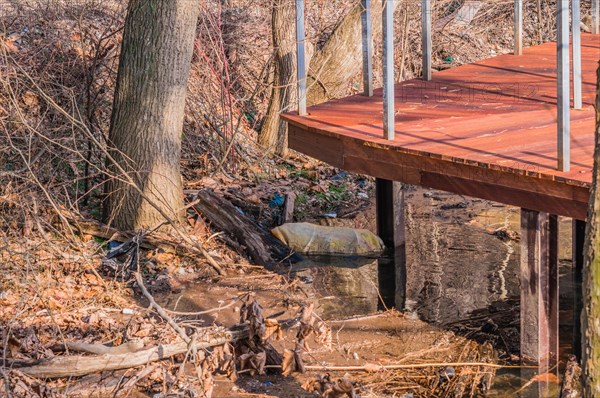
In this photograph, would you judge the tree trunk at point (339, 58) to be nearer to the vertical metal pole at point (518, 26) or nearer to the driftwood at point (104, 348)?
the vertical metal pole at point (518, 26)

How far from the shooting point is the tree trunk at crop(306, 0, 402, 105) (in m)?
13.1

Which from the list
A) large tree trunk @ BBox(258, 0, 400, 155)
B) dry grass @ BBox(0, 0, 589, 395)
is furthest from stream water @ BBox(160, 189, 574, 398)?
large tree trunk @ BBox(258, 0, 400, 155)

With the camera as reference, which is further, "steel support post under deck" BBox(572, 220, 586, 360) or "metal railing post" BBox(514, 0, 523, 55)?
"metal railing post" BBox(514, 0, 523, 55)

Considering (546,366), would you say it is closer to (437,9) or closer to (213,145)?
(213,145)

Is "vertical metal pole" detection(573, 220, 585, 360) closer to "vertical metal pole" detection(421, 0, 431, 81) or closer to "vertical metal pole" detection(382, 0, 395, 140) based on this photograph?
"vertical metal pole" detection(421, 0, 431, 81)

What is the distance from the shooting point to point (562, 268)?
9.62 metres

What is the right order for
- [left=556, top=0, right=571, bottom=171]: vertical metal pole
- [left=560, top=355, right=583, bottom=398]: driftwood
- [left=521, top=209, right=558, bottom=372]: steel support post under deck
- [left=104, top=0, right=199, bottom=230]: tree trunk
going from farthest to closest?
[left=104, top=0, right=199, bottom=230]: tree trunk < [left=521, top=209, right=558, bottom=372]: steel support post under deck < [left=560, top=355, right=583, bottom=398]: driftwood < [left=556, top=0, right=571, bottom=171]: vertical metal pole

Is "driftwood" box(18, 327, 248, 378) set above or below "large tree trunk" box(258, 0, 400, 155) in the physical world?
below

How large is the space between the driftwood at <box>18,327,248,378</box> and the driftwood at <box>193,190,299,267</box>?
2.85 meters

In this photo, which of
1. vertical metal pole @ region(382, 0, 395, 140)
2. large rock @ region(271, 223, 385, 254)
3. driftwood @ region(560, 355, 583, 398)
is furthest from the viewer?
large rock @ region(271, 223, 385, 254)

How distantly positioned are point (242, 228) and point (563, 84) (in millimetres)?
4556

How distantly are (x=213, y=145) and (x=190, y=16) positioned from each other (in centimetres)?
276

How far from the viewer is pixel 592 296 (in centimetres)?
447

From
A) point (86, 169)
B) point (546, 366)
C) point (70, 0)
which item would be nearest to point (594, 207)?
point (546, 366)
